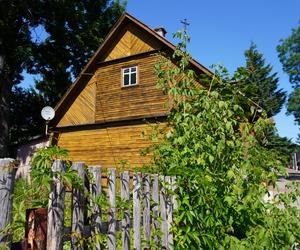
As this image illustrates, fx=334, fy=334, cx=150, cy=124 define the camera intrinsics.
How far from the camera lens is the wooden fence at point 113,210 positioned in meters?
2.21

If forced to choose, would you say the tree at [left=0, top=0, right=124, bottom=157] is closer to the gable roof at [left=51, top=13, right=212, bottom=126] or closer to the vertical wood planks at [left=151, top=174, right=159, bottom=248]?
the gable roof at [left=51, top=13, right=212, bottom=126]

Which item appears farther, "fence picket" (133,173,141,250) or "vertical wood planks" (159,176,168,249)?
"vertical wood planks" (159,176,168,249)

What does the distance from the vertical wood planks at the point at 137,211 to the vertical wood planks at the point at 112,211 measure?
14.8 inches

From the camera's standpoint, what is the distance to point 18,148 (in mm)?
23453

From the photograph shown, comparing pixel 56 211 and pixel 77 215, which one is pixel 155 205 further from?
pixel 56 211

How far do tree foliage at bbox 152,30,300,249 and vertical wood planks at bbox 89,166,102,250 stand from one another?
3.49 feet

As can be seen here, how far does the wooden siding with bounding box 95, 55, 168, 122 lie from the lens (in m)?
15.4

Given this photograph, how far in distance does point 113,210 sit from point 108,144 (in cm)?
1409

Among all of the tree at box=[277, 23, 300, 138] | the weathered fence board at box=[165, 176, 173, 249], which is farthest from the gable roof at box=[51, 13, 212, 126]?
the tree at box=[277, 23, 300, 138]

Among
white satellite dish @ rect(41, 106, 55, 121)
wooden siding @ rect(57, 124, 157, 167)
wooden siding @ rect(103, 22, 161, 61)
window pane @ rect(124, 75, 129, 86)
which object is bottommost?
wooden siding @ rect(57, 124, 157, 167)

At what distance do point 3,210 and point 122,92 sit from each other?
1490 centimetres

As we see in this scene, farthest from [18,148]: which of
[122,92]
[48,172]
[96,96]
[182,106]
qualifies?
[48,172]

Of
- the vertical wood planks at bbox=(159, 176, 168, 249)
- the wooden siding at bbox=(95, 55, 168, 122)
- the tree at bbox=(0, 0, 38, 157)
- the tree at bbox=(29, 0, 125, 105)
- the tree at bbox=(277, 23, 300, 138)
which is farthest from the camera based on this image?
the tree at bbox=(277, 23, 300, 138)

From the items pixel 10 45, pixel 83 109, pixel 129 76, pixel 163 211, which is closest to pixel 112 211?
pixel 163 211
